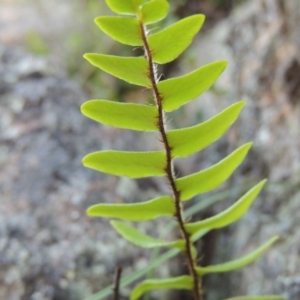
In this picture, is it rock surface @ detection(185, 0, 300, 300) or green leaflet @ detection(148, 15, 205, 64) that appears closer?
green leaflet @ detection(148, 15, 205, 64)

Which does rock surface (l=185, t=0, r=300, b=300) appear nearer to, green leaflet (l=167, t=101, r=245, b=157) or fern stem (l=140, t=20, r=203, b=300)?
fern stem (l=140, t=20, r=203, b=300)

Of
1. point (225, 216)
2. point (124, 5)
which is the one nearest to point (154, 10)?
point (124, 5)

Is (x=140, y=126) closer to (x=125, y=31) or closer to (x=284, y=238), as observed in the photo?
(x=125, y=31)

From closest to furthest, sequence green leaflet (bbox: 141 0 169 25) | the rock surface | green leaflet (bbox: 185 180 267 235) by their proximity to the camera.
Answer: green leaflet (bbox: 141 0 169 25)
green leaflet (bbox: 185 180 267 235)
the rock surface

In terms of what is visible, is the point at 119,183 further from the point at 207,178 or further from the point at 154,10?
the point at 154,10

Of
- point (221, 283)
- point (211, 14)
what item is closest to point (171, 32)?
point (221, 283)

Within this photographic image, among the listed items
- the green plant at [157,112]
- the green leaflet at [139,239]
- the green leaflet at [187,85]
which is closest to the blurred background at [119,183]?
the green leaflet at [139,239]

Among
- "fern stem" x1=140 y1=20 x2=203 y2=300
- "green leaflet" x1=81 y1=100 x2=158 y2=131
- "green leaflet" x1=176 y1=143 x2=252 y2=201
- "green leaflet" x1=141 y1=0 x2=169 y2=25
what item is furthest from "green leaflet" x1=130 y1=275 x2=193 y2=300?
"green leaflet" x1=141 y1=0 x2=169 y2=25
